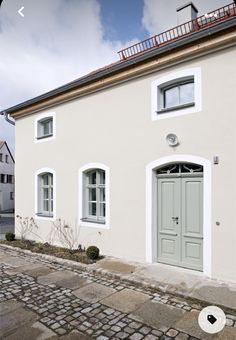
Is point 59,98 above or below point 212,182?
above

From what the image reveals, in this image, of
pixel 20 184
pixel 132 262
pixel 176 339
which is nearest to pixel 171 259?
pixel 132 262

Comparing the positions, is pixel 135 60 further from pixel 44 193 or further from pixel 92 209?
pixel 44 193

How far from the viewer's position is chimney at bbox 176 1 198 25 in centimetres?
880

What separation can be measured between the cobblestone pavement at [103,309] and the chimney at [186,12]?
809cm

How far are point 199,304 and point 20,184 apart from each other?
26.5 feet

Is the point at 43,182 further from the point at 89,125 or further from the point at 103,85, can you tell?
the point at 103,85

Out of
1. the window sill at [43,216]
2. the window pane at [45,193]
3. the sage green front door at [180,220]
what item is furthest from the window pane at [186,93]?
the window pane at [45,193]

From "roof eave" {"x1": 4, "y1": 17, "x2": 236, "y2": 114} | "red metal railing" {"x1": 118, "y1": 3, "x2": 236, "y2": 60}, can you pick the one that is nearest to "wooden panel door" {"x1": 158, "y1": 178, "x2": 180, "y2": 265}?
"roof eave" {"x1": 4, "y1": 17, "x2": 236, "y2": 114}

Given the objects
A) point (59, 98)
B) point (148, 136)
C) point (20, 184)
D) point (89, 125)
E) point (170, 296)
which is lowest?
point (170, 296)

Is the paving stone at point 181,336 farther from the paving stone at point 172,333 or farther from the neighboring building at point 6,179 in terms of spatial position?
the neighboring building at point 6,179

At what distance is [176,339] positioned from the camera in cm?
349

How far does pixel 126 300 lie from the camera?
15.2ft

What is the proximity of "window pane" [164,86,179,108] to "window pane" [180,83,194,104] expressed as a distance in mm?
122

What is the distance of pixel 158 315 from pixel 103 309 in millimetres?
855
